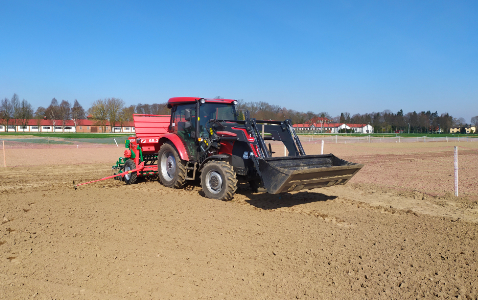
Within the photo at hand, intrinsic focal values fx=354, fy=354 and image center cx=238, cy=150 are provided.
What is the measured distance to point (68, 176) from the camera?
38.7 feet

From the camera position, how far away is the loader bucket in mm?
6098

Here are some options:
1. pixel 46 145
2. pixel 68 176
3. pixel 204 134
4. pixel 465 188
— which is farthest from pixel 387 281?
pixel 46 145

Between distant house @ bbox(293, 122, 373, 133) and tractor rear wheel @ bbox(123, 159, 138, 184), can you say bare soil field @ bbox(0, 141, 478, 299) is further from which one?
distant house @ bbox(293, 122, 373, 133)

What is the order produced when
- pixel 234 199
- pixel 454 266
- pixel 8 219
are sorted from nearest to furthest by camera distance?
pixel 454 266 → pixel 8 219 → pixel 234 199

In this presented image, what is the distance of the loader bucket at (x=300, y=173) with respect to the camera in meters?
6.10

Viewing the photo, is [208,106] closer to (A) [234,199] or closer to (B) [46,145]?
(A) [234,199]

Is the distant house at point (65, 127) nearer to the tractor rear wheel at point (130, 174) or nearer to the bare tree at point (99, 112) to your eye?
the bare tree at point (99, 112)

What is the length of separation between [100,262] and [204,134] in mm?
4322

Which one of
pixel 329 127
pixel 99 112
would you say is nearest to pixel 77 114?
pixel 99 112

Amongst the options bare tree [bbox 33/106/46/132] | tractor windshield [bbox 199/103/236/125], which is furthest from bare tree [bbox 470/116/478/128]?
tractor windshield [bbox 199/103/236/125]

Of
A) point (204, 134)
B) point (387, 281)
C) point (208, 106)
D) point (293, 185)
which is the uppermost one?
point (208, 106)

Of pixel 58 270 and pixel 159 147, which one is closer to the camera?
pixel 58 270

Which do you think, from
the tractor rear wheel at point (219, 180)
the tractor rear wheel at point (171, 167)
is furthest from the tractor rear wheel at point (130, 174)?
the tractor rear wheel at point (219, 180)

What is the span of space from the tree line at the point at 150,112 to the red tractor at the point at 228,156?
104 ft
